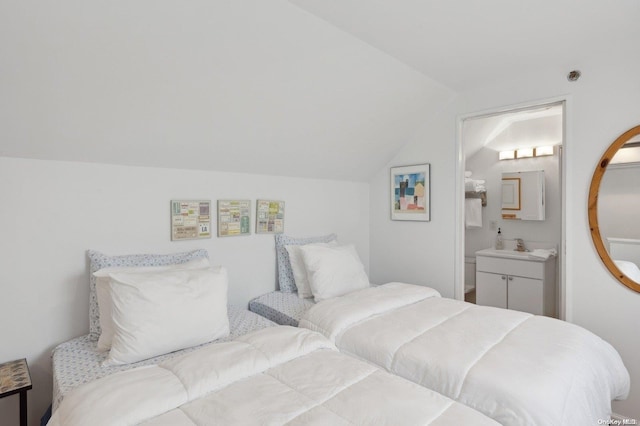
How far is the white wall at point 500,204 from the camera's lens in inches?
143

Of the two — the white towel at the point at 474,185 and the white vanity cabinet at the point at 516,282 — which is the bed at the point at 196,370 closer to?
the white vanity cabinet at the point at 516,282

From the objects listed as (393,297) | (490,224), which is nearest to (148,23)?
(393,297)

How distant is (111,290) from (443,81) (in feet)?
8.59

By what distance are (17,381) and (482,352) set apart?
2.04 m

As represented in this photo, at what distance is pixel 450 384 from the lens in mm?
1406

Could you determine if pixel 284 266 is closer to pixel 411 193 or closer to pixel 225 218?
pixel 225 218

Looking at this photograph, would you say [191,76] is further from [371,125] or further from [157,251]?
[371,125]

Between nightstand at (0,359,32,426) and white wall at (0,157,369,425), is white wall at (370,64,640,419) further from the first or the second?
nightstand at (0,359,32,426)

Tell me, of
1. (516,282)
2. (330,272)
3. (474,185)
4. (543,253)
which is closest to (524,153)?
(474,185)

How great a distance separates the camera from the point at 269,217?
2.76 m

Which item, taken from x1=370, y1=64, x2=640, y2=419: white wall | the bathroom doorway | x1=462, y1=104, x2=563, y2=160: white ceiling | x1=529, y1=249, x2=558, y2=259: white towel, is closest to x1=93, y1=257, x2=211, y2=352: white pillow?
x1=370, y1=64, x2=640, y2=419: white wall

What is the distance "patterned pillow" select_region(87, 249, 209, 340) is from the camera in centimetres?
181

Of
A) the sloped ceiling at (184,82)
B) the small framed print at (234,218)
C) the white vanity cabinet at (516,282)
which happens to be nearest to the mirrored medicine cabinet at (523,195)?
the white vanity cabinet at (516,282)

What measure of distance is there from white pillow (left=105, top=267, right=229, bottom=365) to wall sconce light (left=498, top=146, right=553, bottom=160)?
3.57 m
